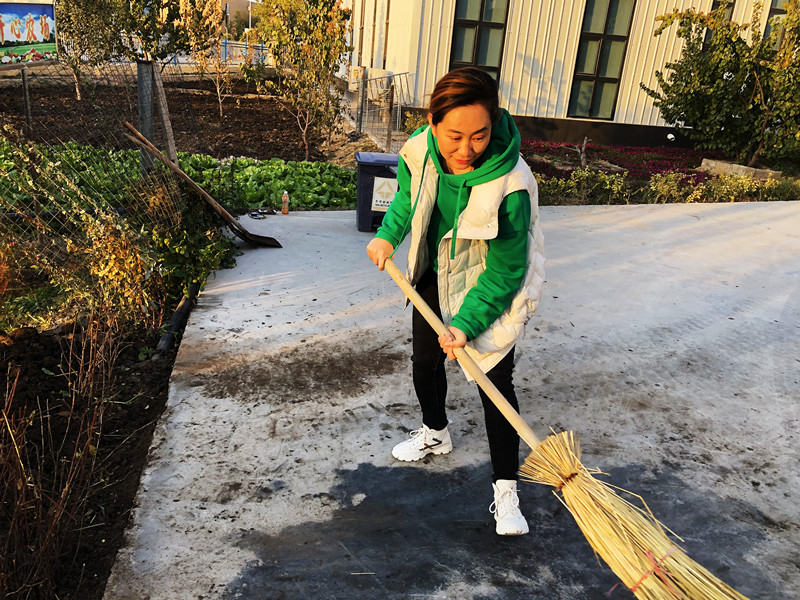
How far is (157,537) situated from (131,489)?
1.22 feet

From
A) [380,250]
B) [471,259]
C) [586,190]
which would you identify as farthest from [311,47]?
[471,259]

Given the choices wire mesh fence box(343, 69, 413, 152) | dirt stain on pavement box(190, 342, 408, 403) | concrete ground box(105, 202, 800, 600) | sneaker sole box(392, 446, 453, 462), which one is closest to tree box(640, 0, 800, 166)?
wire mesh fence box(343, 69, 413, 152)

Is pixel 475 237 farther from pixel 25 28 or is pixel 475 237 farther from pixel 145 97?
pixel 25 28

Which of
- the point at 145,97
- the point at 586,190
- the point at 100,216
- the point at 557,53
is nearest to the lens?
the point at 100,216

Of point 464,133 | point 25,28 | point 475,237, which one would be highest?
point 464,133

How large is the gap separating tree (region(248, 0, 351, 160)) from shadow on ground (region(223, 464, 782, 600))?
7.81m

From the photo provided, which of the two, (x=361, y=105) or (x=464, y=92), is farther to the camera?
(x=361, y=105)

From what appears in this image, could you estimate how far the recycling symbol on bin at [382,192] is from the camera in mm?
6066

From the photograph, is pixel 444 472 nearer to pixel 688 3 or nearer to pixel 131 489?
pixel 131 489

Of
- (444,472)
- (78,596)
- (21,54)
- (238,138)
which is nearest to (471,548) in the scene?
(444,472)

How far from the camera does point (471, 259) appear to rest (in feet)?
7.98

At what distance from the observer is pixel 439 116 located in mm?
2139

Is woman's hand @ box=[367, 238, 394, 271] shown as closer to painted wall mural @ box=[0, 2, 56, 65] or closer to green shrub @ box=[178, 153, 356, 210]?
green shrub @ box=[178, 153, 356, 210]

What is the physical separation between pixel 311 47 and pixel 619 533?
8735mm
